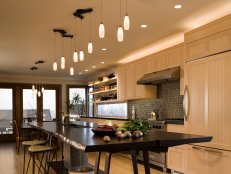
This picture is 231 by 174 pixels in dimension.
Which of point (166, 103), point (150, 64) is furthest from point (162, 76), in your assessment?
point (166, 103)

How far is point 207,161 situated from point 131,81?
133 inches

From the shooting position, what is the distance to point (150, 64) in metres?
5.95

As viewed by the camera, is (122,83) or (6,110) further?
(6,110)

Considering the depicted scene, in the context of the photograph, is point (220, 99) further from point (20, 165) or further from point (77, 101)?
point (77, 101)

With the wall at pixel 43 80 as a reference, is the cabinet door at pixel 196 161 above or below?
below

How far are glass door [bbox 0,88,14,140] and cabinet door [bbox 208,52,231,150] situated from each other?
8.44m

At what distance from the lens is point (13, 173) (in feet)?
15.9

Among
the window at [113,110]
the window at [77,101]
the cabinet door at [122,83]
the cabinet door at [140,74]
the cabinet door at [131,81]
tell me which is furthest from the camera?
the window at [77,101]

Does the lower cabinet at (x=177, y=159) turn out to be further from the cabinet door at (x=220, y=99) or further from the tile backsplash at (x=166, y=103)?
the tile backsplash at (x=166, y=103)

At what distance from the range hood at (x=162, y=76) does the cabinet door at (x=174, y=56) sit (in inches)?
4.5

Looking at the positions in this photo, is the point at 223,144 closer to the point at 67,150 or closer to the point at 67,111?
the point at 67,150

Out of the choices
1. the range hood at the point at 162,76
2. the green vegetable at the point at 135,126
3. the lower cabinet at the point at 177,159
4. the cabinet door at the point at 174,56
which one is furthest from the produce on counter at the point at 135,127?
the cabinet door at the point at 174,56

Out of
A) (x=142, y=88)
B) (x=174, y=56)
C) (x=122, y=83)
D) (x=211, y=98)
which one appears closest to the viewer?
(x=211, y=98)

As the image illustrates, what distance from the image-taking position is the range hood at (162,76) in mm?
4949
